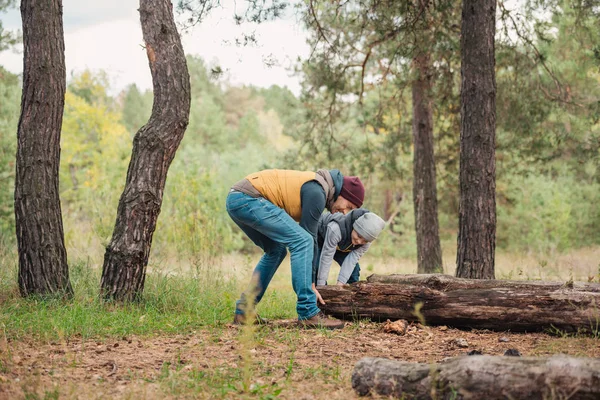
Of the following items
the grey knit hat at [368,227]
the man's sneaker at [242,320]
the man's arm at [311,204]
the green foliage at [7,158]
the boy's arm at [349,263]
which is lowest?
the man's sneaker at [242,320]

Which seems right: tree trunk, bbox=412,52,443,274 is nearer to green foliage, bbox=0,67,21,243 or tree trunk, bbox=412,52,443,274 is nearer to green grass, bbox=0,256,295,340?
green grass, bbox=0,256,295,340

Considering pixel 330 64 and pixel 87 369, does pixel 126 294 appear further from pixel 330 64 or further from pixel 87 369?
pixel 330 64

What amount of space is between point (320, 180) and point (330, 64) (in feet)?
21.4

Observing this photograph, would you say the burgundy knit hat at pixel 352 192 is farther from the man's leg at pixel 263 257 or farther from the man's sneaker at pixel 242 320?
the man's sneaker at pixel 242 320

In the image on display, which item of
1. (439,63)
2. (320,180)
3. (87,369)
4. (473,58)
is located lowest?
(87,369)

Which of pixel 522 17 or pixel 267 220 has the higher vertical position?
pixel 522 17

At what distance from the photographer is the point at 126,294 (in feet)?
19.9

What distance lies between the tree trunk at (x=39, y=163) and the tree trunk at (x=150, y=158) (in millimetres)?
614

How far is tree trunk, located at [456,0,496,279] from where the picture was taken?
6.87 m

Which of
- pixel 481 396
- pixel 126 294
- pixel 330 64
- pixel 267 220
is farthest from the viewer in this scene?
pixel 330 64

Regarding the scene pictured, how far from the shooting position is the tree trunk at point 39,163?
6.10 metres

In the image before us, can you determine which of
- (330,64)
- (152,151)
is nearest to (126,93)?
(330,64)

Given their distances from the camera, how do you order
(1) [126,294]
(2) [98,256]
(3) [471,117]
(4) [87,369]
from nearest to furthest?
(4) [87,369]
(1) [126,294]
(3) [471,117]
(2) [98,256]

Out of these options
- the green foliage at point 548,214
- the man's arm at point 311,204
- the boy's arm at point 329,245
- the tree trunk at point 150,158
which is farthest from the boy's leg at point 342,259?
the green foliage at point 548,214
